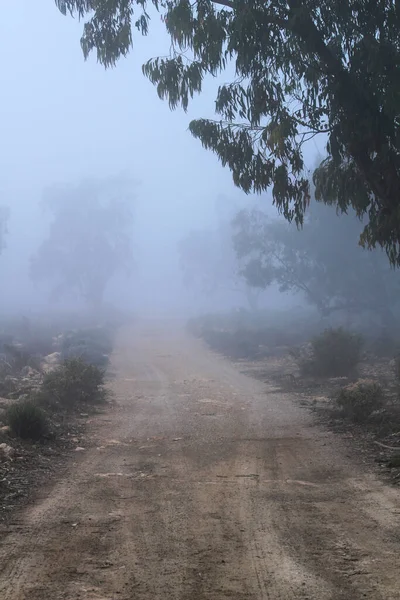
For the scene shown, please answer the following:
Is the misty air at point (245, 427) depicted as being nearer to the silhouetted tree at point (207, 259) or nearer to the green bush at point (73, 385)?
the green bush at point (73, 385)

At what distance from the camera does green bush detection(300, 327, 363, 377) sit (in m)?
23.0

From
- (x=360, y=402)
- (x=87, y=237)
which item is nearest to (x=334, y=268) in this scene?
→ (x=360, y=402)

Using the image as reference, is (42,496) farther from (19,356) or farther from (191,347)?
(191,347)

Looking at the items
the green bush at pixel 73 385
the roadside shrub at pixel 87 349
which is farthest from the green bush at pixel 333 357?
the roadside shrub at pixel 87 349

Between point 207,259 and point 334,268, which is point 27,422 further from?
point 207,259

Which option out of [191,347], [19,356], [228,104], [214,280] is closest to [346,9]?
[228,104]

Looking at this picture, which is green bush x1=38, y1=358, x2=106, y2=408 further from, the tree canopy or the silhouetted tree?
the silhouetted tree

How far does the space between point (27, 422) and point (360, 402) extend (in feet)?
22.8

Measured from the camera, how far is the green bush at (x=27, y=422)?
11.1 metres

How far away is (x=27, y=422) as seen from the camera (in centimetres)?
1123

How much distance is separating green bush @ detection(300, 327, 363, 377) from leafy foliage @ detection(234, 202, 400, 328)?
16.8m

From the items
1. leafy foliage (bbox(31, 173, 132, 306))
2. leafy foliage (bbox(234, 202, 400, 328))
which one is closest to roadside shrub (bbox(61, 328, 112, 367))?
leafy foliage (bbox(234, 202, 400, 328))

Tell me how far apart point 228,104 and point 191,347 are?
2868 centimetres

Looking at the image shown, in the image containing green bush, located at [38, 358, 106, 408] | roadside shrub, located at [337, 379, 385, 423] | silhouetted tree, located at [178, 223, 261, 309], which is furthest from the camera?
silhouetted tree, located at [178, 223, 261, 309]
